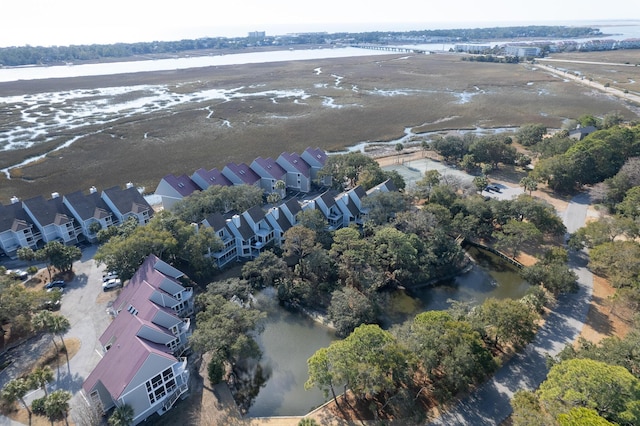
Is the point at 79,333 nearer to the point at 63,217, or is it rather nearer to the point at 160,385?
the point at 160,385

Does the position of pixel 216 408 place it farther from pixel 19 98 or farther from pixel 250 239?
pixel 19 98

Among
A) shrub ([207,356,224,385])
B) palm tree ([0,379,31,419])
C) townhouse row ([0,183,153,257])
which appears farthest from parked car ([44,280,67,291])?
shrub ([207,356,224,385])

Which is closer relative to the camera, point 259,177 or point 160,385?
point 160,385

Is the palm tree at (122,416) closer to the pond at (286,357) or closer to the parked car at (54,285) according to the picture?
the pond at (286,357)

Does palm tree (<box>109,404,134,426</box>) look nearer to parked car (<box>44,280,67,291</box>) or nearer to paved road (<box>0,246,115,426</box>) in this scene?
paved road (<box>0,246,115,426</box>)

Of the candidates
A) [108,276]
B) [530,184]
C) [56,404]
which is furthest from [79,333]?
[530,184]

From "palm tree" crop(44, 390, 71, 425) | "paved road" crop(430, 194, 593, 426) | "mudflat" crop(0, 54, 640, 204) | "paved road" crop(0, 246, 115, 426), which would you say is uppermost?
"mudflat" crop(0, 54, 640, 204)
